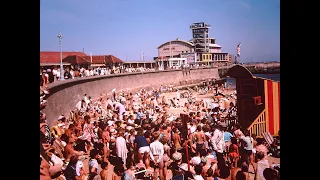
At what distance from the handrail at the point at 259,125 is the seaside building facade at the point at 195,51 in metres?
1.01

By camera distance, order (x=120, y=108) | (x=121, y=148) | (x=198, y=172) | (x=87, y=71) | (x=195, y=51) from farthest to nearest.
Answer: (x=87, y=71)
(x=195, y=51)
(x=120, y=108)
(x=121, y=148)
(x=198, y=172)

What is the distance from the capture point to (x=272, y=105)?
4457 mm

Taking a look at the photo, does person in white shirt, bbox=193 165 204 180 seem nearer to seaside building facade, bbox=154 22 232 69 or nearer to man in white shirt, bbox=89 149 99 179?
man in white shirt, bbox=89 149 99 179

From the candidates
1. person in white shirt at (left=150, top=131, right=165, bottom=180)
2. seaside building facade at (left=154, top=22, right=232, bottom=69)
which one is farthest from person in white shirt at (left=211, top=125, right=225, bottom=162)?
seaside building facade at (left=154, top=22, right=232, bottom=69)

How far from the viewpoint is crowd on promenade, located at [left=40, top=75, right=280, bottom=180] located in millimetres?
4371

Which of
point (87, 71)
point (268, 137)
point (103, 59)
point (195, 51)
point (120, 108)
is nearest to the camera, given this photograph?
point (268, 137)

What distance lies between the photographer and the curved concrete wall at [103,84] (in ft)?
15.8

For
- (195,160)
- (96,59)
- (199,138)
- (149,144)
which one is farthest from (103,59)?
(195,160)

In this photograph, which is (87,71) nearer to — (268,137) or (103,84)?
(103,84)

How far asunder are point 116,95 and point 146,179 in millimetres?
Result: 1417

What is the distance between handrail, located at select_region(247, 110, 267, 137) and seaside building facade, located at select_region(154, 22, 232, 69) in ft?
3.31

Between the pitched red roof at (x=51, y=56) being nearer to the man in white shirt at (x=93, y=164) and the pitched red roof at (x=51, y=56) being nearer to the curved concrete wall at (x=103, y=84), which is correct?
the curved concrete wall at (x=103, y=84)

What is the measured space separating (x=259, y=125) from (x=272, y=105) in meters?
0.34

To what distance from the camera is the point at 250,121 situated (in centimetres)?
456
